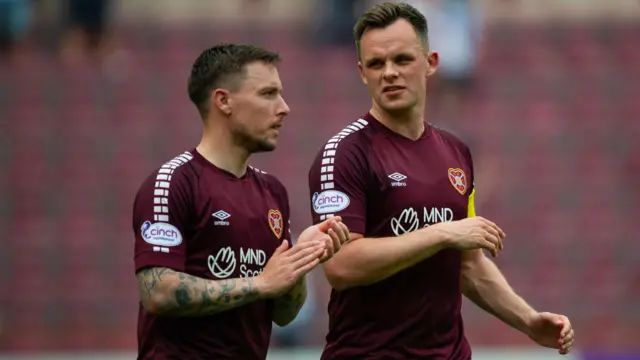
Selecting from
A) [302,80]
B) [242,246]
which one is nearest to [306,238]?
[242,246]

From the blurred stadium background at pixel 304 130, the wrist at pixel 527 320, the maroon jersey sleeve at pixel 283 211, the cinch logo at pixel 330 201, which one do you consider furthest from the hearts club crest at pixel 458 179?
the blurred stadium background at pixel 304 130

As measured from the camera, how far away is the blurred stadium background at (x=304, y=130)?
1188 centimetres

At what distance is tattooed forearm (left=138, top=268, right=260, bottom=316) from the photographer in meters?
4.43

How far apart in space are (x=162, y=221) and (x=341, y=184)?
0.70m

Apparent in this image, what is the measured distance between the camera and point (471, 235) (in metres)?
4.30

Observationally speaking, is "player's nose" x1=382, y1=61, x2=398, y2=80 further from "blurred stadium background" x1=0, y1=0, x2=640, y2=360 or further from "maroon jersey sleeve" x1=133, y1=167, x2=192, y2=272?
"blurred stadium background" x1=0, y1=0, x2=640, y2=360

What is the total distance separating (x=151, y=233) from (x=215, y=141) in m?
0.55

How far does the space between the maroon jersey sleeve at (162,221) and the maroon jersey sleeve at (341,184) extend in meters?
0.51

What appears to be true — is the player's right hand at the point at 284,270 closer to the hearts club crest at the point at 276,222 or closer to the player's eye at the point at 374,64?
the hearts club crest at the point at 276,222

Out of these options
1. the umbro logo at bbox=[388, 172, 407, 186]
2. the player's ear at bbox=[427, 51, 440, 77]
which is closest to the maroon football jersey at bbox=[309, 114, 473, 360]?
the umbro logo at bbox=[388, 172, 407, 186]

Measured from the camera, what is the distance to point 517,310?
5.00 metres

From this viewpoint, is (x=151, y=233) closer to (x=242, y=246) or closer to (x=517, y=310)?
(x=242, y=246)

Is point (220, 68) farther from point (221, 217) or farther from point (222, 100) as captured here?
point (221, 217)

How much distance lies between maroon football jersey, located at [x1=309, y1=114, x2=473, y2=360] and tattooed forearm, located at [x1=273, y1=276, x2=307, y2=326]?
0.24 metres
